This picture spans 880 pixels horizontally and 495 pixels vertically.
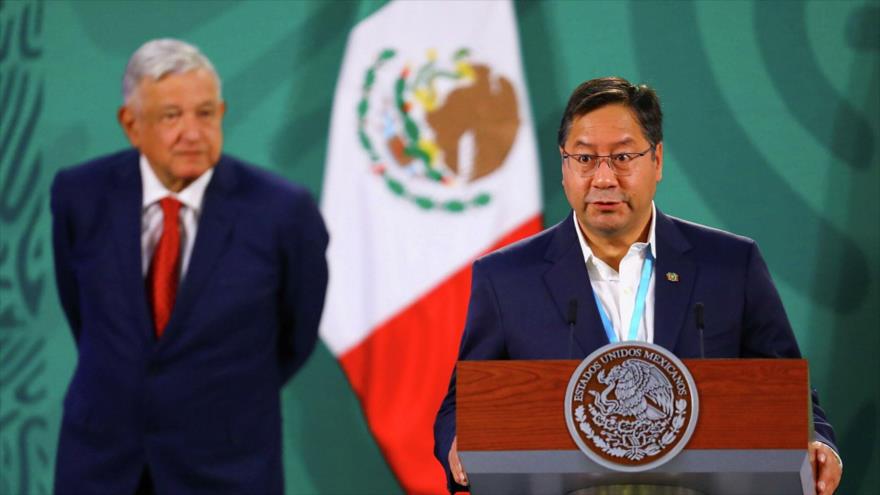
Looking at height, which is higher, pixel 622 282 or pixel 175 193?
pixel 175 193

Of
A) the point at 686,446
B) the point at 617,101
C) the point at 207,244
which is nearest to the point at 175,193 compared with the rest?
the point at 207,244

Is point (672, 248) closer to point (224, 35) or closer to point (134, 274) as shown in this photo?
point (134, 274)

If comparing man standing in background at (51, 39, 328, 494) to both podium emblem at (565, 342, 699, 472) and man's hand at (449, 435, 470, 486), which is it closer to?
man's hand at (449, 435, 470, 486)

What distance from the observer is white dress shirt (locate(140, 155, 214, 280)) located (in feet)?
8.99

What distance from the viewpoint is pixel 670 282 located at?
2.81 m

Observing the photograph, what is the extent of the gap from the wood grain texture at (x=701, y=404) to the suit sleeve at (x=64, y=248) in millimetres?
1083

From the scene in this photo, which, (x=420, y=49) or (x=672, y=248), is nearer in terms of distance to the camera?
(x=672, y=248)

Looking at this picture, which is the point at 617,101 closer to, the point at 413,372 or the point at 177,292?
the point at 177,292

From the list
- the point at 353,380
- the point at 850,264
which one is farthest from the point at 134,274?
the point at 850,264

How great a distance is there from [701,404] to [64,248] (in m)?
1.51

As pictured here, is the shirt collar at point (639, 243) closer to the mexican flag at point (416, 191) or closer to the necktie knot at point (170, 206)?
the necktie knot at point (170, 206)

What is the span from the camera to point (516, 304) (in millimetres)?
2861

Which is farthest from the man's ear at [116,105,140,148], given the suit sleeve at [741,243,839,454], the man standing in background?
the suit sleeve at [741,243,839,454]

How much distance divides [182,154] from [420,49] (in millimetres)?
1964
